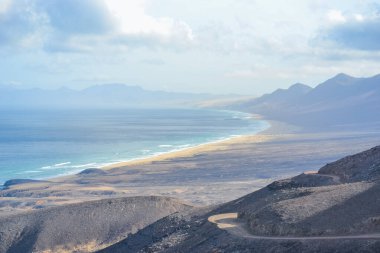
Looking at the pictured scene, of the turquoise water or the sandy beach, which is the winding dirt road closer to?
the sandy beach

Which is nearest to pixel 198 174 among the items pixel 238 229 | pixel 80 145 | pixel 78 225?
pixel 78 225

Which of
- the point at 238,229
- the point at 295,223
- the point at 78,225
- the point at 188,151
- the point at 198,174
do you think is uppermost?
the point at 188,151

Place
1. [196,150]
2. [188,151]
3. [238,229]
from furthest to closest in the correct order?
[196,150] → [188,151] → [238,229]

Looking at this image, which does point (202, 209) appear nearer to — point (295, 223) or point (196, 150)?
point (295, 223)

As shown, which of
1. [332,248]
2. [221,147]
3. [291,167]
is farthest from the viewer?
[221,147]

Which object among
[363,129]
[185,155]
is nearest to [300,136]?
[363,129]

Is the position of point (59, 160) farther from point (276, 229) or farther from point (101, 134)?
point (276, 229)

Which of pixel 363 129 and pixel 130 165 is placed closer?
pixel 130 165
